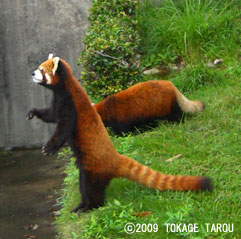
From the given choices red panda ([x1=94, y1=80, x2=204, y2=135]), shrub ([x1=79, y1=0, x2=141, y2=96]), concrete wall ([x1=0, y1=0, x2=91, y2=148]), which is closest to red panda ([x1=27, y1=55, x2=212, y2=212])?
red panda ([x1=94, y1=80, x2=204, y2=135])

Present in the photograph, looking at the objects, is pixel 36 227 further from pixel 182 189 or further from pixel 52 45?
pixel 52 45

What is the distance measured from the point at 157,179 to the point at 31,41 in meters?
4.57

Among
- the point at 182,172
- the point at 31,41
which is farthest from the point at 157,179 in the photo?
the point at 31,41

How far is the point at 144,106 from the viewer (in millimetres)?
5852

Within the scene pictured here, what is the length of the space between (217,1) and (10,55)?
3.33m

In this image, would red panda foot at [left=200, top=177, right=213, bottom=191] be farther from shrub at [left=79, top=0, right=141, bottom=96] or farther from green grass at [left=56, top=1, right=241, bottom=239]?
shrub at [left=79, top=0, right=141, bottom=96]

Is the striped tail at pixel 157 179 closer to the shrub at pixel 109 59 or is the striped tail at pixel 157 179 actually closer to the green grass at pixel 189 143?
the green grass at pixel 189 143

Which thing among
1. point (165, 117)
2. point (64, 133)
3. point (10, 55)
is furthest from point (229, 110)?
point (10, 55)

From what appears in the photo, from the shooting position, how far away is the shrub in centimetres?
628

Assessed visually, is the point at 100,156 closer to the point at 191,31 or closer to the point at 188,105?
the point at 188,105

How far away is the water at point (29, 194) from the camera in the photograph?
187 inches

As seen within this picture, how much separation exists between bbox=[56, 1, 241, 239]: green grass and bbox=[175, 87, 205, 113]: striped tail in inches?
3.0

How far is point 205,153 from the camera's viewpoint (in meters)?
4.89

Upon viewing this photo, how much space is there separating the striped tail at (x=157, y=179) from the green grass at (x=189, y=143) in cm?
6
